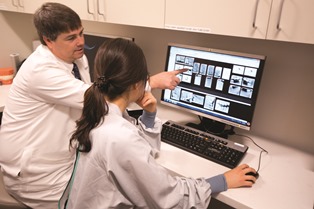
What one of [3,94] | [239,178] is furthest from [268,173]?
[3,94]

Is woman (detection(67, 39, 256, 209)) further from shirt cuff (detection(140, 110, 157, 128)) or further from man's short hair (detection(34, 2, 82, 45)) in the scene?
man's short hair (detection(34, 2, 82, 45))

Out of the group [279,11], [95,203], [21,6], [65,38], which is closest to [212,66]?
[279,11]

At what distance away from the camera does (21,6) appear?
1832mm

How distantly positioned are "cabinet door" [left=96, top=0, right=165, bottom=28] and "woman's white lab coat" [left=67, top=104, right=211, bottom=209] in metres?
0.58

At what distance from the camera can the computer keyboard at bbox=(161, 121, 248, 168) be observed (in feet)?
A: 3.86

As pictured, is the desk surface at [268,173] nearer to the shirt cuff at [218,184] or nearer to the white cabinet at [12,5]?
the shirt cuff at [218,184]

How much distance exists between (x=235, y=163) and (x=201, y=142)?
0.64 feet

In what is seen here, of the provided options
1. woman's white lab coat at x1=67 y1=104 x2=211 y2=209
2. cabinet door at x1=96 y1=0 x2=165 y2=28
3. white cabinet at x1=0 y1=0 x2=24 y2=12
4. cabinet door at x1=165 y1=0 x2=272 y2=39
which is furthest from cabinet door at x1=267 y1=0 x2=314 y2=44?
white cabinet at x1=0 y1=0 x2=24 y2=12

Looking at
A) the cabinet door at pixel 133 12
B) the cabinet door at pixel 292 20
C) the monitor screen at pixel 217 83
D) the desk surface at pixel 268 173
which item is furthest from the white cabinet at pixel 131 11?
the desk surface at pixel 268 173

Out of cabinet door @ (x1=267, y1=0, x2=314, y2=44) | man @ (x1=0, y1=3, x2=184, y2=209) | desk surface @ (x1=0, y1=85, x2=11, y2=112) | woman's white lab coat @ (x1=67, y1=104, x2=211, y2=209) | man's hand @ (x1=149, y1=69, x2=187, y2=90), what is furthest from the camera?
desk surface @ (x1=0, y1=85, x2=11, y2=112)

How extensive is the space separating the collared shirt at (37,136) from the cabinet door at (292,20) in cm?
80

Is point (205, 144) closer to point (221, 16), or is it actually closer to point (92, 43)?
point (221, 16)

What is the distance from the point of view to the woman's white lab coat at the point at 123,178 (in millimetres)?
811

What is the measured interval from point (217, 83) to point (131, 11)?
1.84 ft
